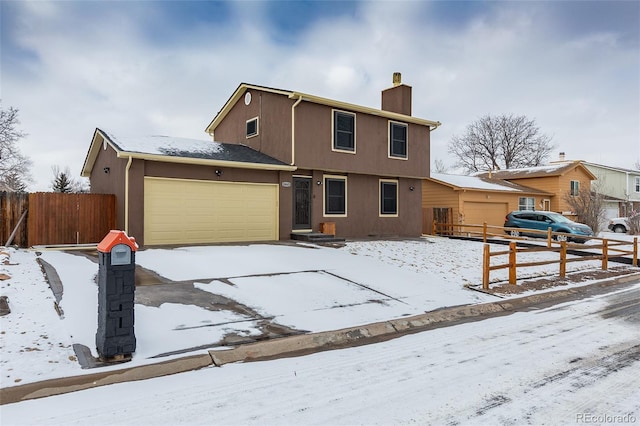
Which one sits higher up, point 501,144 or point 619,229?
point 501,144

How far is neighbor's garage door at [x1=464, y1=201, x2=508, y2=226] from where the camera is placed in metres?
23.8

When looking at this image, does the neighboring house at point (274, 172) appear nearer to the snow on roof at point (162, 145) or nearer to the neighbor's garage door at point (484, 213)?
the snow on roof at point (162, 145)

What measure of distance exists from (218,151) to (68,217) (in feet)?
16.6

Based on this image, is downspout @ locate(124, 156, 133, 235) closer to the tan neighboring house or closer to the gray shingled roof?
the gray shingled roof

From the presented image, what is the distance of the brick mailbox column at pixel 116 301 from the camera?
13.7 ft

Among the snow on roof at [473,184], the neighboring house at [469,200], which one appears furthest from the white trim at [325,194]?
the snow on roof at [473,184]

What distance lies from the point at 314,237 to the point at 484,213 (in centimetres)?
1435

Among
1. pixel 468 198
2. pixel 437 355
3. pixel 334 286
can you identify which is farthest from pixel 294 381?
pixel 468 198

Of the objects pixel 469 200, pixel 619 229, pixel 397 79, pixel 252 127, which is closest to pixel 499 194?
pixel 469 200

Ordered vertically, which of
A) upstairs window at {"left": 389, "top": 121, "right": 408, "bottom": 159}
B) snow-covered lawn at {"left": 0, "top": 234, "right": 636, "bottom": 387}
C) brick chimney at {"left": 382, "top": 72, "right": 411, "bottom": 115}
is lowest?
snow-covered lawn at {"left": 0, "top": 234, "right": 636, "bottom": 387}

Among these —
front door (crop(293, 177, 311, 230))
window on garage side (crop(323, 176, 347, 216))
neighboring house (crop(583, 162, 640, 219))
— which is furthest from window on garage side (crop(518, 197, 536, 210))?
front door (crop(293, 177, 311, 230))

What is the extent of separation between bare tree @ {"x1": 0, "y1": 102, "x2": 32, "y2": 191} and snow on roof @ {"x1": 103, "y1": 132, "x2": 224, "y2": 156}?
71.5 feet

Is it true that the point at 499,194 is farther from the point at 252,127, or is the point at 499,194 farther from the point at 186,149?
the point at 186,149

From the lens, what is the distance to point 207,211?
1310 centimetres
